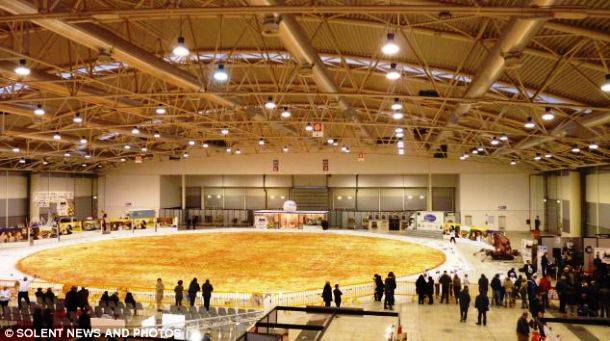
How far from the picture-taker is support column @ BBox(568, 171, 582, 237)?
3772 cm

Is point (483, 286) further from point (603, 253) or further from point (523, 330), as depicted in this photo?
point (603, 253)

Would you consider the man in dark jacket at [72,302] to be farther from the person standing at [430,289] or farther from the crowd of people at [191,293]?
the person standing at [430,289]

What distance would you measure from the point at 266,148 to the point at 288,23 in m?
36.3

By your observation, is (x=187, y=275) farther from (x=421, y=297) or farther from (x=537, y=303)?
(x=537, y=303)

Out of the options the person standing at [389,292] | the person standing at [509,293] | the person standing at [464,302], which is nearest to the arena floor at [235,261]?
the person standing at [389,292]

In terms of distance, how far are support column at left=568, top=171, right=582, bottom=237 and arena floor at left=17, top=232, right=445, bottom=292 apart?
13.4m

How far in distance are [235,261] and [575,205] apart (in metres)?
28.4

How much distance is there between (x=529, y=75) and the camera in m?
16.9

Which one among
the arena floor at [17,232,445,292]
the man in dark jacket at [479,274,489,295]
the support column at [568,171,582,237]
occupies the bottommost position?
the arena floor at [17,232,445,292]

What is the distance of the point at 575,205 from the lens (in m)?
37.9

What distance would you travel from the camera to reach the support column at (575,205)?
124ft

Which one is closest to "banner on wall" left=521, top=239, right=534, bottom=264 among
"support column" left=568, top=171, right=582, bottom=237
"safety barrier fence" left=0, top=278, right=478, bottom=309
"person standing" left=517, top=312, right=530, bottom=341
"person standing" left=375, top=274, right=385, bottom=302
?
"safety barrier fence" left=0, top=278, right=478, bottom=309

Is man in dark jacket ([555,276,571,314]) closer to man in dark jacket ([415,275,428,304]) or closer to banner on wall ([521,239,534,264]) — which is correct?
man in dark jacket ([415,275,428,304])

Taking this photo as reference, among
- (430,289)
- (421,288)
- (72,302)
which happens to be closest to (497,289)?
(430,289)
